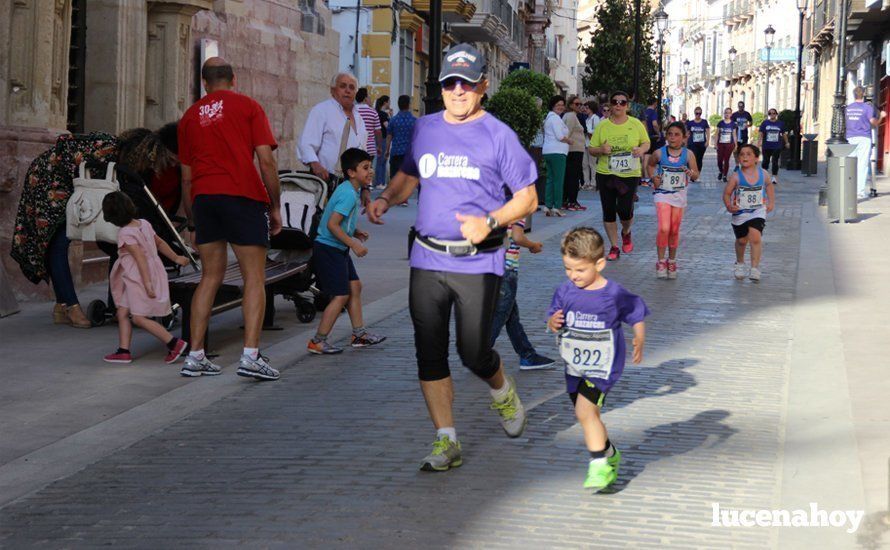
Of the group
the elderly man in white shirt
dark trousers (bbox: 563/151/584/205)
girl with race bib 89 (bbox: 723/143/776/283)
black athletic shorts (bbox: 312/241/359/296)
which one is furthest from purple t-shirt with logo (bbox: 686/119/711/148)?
black athletic shorts (bbox: 312/241/359/296)

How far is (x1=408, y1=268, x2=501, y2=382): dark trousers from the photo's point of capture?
230 inches

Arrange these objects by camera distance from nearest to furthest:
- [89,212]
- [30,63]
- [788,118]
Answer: [89,212] < [30,63] < [788,118]

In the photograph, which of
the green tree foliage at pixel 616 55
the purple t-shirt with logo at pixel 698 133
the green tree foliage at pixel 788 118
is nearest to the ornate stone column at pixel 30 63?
the purple t-shirt with logo at pixel 698 133

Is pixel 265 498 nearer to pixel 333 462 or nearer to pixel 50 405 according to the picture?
pixel 333 462

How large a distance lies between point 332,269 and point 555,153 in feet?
41.5

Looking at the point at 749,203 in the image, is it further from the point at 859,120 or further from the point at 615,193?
the point at 859,120

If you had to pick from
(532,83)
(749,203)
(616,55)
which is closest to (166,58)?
(749,203)

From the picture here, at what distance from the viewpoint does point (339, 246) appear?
9039mm

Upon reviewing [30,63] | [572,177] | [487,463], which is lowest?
[487,463]

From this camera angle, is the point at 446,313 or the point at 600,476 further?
the point at 446,313

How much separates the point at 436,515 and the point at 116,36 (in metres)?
9.38

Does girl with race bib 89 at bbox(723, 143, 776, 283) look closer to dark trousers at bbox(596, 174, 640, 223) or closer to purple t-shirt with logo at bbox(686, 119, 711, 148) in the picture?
dark trousers at bbox(596, 174, 640, 223)

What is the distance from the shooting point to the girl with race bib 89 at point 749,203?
43.1ft

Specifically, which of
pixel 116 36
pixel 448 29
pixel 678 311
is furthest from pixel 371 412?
pixel 448 29
